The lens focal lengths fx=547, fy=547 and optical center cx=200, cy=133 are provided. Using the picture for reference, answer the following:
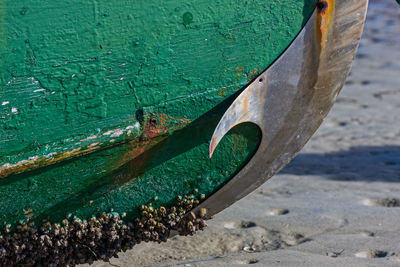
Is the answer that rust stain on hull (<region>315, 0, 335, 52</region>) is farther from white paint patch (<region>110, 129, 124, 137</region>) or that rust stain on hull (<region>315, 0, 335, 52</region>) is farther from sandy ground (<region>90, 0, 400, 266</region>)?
sandy ground (<region>90, 0, 400, 266</region>)

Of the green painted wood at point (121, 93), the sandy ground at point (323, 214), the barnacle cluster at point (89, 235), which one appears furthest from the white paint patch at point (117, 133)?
the sandy ground at point (323, 214)

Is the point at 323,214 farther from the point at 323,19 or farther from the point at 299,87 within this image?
the point at 323,19

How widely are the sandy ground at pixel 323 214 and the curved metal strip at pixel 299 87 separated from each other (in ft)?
1.63

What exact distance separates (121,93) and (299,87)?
679 millimetres

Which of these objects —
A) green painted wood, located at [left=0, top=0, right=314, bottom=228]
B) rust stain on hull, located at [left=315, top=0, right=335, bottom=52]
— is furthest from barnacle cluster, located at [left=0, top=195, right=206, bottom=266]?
rust stain on hull, located at [left=315, top=0, right=335, bottom=52]

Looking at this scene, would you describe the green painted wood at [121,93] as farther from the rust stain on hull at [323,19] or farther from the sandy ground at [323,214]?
the sandy ground at [323,214]

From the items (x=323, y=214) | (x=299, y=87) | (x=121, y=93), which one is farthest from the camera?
(x=323, y=214)

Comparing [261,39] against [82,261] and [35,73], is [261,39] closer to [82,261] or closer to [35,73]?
[35,73]

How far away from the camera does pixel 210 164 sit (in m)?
2.18

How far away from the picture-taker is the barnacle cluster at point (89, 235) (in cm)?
192

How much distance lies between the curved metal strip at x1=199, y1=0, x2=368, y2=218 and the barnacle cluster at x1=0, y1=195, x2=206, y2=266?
0.12 metres

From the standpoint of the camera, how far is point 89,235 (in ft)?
6.57

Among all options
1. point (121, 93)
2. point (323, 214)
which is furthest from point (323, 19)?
point (323, 214)

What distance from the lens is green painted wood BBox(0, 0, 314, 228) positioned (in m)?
1.78
